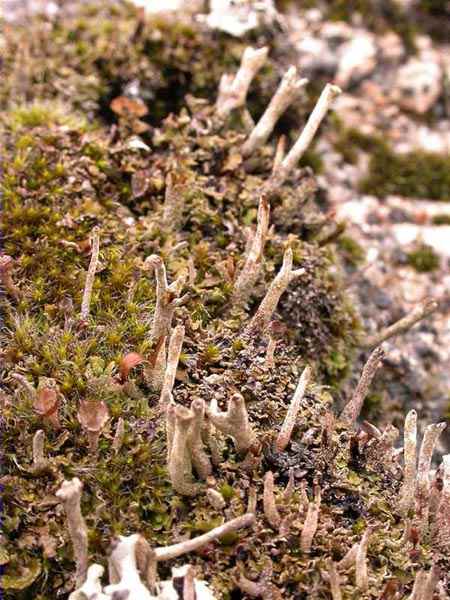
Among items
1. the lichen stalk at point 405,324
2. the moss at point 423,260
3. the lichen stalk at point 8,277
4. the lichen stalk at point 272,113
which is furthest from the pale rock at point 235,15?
the lichen stalk at point 8,277

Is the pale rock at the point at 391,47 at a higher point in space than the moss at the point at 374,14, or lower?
lower

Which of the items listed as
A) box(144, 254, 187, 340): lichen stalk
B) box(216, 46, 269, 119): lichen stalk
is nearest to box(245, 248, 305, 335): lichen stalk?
box(144, 254, 187, 340): lichen stalk

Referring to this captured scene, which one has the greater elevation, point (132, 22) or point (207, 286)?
point (132, 22)

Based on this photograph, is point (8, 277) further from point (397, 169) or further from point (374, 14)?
point (374, 14)

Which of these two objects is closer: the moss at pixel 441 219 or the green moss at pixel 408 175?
the moss at pixel 441 219

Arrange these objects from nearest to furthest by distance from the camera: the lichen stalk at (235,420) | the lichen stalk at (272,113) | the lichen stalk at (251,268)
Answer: the lichen stalk at (235,420) < the lichen stalk at (251,268) < the lichen stalk at (272,113)

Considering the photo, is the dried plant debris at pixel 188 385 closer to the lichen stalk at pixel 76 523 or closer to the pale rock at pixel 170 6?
the lichen stalk at pixel 76 523

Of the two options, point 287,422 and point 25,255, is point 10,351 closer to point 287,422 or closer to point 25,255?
point 25,255

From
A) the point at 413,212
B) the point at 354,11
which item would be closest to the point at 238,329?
the point at 413,212
